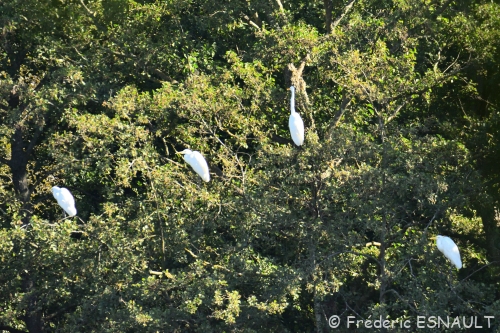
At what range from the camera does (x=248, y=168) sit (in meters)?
8.84

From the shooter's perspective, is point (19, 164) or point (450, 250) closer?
point (450, 250)

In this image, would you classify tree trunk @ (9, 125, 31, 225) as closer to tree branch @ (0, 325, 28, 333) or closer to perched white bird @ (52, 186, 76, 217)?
tree branch @ (0, 325, 28, 333)

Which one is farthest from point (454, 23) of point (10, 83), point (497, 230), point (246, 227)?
point (10, 83)

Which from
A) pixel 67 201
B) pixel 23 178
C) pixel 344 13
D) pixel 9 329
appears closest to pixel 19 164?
pixel 23 178

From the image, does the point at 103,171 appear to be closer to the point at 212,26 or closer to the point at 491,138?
the point at 212,26

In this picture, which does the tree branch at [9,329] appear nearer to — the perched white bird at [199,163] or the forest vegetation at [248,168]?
the forest vegetation at [248,168]

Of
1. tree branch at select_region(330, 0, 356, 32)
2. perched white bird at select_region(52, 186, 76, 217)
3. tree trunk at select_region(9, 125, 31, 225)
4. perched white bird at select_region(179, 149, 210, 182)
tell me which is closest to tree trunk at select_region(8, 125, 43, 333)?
tree trunk at select_region(9, 125, 31, 225)

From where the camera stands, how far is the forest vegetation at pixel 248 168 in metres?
8.02

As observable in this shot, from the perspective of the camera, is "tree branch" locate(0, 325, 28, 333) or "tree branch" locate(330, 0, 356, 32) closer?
"tree branch" locate(0, 325, 28, 333)

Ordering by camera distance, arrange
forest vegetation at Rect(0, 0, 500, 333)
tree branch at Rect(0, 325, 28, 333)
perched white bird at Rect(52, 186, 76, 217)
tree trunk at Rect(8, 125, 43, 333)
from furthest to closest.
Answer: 1. tree trunk at Rect(8, 125, 43, 333)
2. tree branch at Rect(0, 325, 28, 333)
3. perched white bird at Rect(52, 186, 76, 217)
4. forest vegetation at Rect(0, 0, 500, 333)

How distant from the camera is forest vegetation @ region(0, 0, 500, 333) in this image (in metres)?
8.02

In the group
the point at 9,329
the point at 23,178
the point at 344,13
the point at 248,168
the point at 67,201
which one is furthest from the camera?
the point at 23,178

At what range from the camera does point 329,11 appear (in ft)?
31.0

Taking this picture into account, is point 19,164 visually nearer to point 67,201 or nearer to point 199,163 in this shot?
point 67,201
